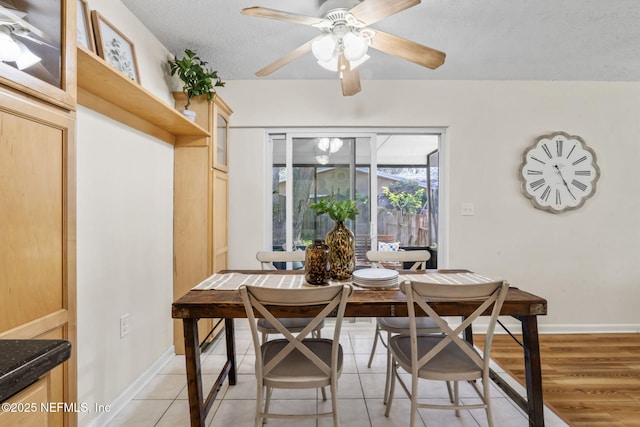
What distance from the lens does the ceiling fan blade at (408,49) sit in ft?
5.41

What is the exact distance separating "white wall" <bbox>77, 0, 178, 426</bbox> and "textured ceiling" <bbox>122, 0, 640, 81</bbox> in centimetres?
40

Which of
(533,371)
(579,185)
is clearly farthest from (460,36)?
(533,371)

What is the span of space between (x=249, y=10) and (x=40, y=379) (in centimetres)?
152

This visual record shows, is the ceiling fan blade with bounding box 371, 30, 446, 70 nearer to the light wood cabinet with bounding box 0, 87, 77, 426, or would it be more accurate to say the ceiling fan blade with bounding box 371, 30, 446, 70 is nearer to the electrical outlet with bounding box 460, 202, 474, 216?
the light wood cabinet with bounding box 0, 87, 77, 426

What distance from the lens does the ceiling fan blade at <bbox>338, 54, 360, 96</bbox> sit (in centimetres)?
177

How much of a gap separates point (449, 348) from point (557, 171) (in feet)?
7.69

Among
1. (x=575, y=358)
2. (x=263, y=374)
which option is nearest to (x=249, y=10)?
(x=263, y=374)

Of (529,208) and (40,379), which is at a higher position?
(529,208)

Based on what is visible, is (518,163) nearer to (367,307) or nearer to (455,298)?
(455,298)

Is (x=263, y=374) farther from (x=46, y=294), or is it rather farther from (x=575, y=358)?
(x=575, y=358)

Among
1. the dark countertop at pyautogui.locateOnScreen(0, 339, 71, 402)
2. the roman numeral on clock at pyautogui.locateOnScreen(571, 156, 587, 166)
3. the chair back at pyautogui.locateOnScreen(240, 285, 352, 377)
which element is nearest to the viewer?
the dark countertop at pyautogui.locateOnScreen(0, 339, 71, 402)

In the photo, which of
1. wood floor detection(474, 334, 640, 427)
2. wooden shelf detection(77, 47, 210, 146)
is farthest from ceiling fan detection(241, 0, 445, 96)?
wood floor detection(474, 334, 640, 427)

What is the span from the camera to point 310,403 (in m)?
1.92

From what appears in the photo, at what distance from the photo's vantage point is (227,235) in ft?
10.0
